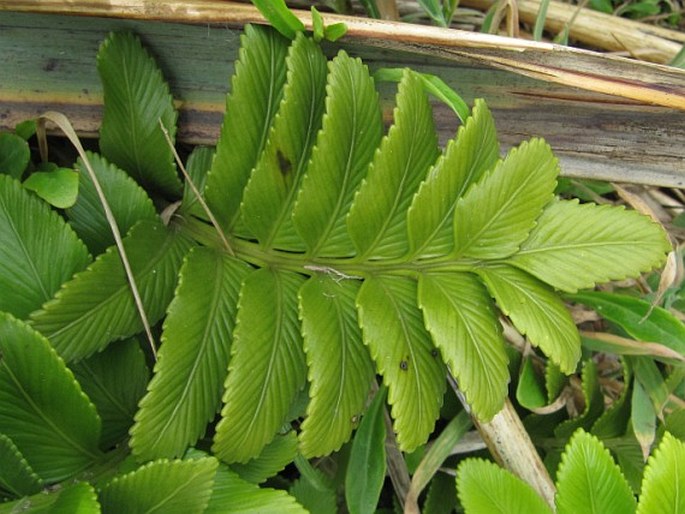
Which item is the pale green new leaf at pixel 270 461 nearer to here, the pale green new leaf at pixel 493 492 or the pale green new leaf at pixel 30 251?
the pale green new leaf at pixel 493 492

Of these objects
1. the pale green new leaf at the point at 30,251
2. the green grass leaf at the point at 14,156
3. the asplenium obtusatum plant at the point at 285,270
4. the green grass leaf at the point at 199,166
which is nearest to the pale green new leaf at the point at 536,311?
the asplenium obtusatum plant at the point at 285,270

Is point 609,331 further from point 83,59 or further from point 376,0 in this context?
point 83,59

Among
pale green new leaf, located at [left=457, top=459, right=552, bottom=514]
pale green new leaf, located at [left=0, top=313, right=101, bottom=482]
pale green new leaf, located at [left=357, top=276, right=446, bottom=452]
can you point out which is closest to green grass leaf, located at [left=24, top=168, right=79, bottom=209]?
pale green new leaf, located at [left=0, top=313, right=101, bottom=482]

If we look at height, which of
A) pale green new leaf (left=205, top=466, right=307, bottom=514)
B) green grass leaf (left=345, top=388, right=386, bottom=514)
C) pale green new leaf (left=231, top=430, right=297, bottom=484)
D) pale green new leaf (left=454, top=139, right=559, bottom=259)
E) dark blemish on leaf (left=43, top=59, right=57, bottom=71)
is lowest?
green grass leaf (left=345, top=388, right=386, bottom=514)

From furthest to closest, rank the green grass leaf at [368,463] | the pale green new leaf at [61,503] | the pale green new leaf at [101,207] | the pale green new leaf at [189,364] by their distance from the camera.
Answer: the green grass leaf at [368,463]
the pale green new leaf at [101,207]
the pale green new leaf at [189,364]
the pale green new leaf at [61,503]

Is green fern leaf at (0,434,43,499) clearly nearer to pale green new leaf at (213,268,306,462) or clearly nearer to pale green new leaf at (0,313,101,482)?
pale green new leaf at (0,313,101,482)

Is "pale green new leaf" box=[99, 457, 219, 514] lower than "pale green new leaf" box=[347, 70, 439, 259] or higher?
lower
